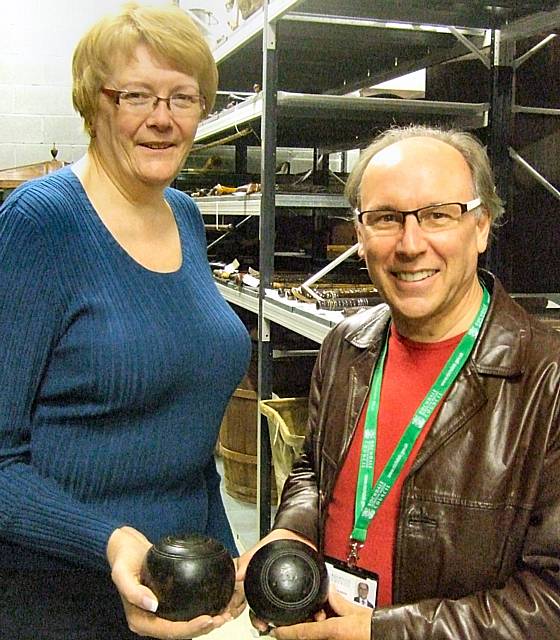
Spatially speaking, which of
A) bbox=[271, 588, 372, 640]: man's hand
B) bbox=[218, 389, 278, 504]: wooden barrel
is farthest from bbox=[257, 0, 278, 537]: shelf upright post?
bbox=[271, 588, 372, 640]: man's hand

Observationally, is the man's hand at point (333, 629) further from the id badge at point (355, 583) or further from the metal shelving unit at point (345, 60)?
the metal shelving unit at point (345, 60)

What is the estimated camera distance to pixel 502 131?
3438 mm

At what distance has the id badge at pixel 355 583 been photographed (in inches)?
60.9

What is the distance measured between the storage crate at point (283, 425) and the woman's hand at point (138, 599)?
1.86 meters

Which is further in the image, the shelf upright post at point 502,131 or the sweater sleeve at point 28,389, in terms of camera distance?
the shelf upright post at point 502,131

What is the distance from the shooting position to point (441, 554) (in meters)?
1.47

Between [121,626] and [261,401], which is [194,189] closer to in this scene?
[261,401]

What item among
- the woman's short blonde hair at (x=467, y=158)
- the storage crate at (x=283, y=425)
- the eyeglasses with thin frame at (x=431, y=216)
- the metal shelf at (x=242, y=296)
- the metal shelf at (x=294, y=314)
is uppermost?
the woman's short blonde hair at (x=467, y=158)

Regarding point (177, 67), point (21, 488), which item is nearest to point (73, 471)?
point (21, 488)

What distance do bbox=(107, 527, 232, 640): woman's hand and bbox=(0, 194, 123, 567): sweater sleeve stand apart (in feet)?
0.12

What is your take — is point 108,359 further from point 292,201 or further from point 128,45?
point 292,201

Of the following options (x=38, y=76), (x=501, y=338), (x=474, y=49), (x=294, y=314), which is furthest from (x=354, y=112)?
(x=38, y=76)

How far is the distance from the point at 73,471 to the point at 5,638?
377mm

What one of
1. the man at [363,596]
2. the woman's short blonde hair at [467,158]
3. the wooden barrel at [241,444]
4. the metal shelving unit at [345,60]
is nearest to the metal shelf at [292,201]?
the metal shelving unit at [345,60]
